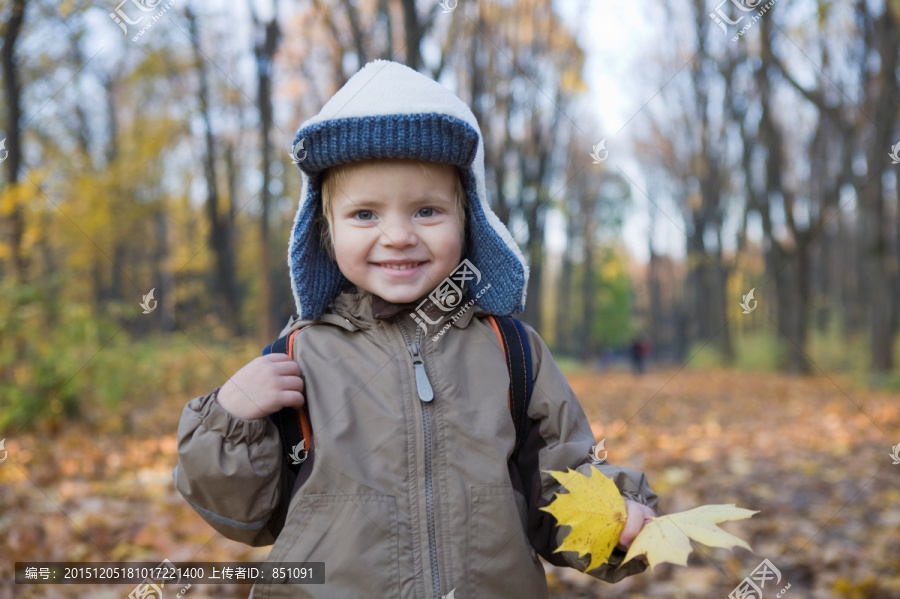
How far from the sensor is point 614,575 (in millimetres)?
1622

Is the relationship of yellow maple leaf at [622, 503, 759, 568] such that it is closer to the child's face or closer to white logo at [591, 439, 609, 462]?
white logo at [591, 439, 609, 462]

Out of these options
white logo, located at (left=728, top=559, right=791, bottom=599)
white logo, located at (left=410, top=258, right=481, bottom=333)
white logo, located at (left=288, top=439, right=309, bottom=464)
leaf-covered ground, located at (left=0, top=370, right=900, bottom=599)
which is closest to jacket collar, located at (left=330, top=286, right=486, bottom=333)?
white logo, located at (left=410, top=258, right=481, bottom=333)

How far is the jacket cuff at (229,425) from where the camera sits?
1.55 meters

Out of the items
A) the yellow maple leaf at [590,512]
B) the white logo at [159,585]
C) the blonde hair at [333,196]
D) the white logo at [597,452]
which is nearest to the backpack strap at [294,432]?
the blonde hair at [333,196]

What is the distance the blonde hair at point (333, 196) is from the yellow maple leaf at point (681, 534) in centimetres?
83

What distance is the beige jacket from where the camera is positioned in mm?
1533

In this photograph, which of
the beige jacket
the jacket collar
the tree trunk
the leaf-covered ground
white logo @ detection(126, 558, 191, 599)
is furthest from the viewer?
the tree trunk

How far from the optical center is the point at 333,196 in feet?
5.83

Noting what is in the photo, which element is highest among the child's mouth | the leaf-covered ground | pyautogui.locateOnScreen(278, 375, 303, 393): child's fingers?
the child's mouth

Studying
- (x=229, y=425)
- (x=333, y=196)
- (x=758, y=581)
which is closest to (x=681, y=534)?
(x=229, y=425)

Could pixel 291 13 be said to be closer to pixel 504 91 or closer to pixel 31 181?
pixel 504 91

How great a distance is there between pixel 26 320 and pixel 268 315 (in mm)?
5759

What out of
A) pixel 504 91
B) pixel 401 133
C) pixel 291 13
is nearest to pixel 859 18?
pixel 504 91

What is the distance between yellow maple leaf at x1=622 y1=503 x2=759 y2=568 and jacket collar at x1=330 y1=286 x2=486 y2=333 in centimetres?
64
